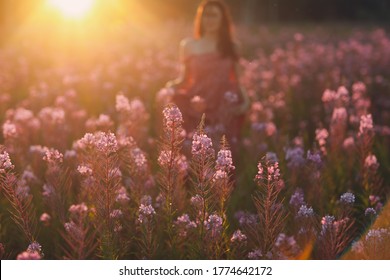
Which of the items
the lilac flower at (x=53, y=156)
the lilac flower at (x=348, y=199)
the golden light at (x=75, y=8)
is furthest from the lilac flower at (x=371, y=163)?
the golden light at (x=75, y=8)

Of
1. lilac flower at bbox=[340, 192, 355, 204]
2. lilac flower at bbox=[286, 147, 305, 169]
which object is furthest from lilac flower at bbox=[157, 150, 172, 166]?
lilac flower at bbox=[286, 147, 305, 169]

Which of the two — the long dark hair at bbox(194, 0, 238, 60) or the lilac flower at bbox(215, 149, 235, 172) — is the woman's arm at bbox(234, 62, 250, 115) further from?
the lilac flower at bbox(215, 149, 235, 172)

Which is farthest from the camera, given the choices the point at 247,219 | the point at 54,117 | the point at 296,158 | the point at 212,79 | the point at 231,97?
the point at 212,79

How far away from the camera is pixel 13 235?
4.22 metres

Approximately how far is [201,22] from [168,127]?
392cm

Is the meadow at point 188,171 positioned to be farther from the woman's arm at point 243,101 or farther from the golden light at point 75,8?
the golden light at point 75,8

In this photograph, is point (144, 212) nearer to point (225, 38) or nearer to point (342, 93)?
point (342, 93)

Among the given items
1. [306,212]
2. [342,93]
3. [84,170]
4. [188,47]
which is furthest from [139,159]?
[188,47]

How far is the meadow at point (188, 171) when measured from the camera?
3.02 metres

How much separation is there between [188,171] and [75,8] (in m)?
14.2

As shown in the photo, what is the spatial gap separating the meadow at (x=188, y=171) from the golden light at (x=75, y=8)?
667 cm

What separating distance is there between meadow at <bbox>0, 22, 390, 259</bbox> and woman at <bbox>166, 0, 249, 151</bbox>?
0.32 meters

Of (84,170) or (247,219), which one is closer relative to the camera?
(84,170)

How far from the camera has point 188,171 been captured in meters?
5.20
